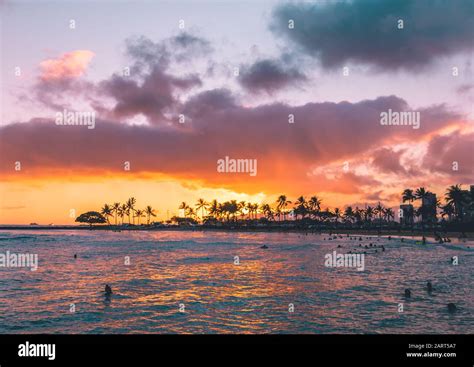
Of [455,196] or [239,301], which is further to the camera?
[455,196]

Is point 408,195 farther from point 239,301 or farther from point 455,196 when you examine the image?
point 239,301

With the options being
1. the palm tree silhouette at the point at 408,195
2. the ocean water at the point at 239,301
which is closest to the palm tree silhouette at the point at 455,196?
the palm tree silhouette at the point at 408,195

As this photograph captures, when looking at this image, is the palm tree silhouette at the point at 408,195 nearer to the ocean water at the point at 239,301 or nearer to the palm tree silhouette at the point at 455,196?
the palm tree silhouette at the point at 455,196

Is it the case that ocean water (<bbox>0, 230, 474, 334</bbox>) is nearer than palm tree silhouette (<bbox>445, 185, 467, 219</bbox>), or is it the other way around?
ocean water (<bbox>0, 230, 474, 334</bbox>)

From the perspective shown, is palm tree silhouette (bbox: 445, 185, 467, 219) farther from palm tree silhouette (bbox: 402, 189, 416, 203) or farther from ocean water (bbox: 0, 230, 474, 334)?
ocean water (bbox: 0, 230, 474, 334)

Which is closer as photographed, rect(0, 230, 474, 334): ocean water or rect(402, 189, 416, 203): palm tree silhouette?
rect(0, 230, 474, 334): ocean water

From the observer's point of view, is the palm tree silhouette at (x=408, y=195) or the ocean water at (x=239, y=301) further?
the palm tree silhouette at (x=408, y=195)

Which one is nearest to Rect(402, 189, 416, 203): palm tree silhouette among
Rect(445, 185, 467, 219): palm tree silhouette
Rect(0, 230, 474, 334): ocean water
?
Rect(445, 185, 467, 219): palm tree silhouette

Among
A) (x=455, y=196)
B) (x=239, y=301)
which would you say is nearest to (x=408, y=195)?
(x=455, y=196)

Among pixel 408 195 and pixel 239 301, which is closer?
pixel 239 301

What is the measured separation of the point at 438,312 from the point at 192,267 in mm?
30444
